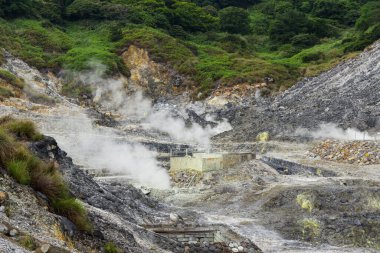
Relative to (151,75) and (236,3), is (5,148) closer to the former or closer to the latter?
(151,75)

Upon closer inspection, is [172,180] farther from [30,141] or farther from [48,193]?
[48,193]

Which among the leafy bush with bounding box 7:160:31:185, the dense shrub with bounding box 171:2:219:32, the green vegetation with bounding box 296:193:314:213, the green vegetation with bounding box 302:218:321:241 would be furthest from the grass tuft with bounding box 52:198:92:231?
the dense shrub with bounding box 171:2:219:32

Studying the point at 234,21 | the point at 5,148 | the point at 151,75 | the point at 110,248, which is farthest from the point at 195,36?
the point at 110,248

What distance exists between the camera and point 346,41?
4706 cm

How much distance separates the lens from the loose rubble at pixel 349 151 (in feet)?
74.4

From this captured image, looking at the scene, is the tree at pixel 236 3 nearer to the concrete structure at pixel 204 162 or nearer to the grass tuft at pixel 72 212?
the concrete structure at pixel 204 162

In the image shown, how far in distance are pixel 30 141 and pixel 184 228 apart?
3879 millimetres

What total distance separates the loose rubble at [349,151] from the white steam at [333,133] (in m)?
2.15

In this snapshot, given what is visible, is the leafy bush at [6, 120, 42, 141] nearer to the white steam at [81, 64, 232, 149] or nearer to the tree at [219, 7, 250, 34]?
the white steam at [81, 64, 232, 149]

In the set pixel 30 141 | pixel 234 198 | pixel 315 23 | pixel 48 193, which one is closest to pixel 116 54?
pixel 315 23

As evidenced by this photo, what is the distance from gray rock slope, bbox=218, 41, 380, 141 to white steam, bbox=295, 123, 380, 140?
35 cm

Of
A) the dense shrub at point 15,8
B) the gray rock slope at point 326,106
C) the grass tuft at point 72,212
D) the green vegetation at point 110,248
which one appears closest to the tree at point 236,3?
the dense shrub at point 15,8

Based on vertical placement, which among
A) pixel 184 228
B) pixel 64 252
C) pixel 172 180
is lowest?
pixel 172 180

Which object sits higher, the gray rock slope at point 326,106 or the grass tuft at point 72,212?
Result: the grass tuft at point 72,212
